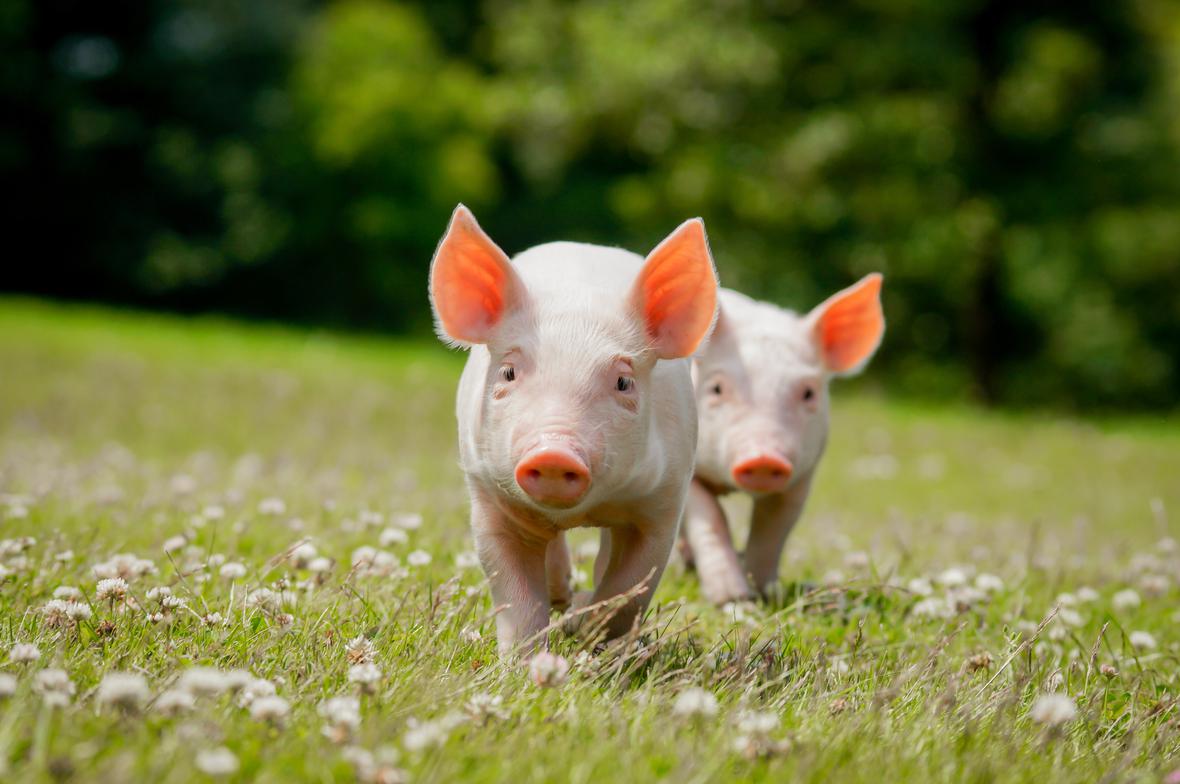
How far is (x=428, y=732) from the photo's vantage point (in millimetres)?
2105

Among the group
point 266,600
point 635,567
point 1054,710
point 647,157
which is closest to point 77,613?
point 266,600

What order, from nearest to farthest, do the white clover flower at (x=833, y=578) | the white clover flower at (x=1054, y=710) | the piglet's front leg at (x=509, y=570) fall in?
the white clover flower at (x=1054, y=710) → the piglet's front leg at (x=509, y=570) → the white clover flower at (x=833, y=578)

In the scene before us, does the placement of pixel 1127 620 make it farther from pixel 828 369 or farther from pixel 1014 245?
pixel 1014 245

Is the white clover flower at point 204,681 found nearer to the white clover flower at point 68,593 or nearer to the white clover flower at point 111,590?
the white clover flower at point 111,590

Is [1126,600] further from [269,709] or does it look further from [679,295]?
[269,709]

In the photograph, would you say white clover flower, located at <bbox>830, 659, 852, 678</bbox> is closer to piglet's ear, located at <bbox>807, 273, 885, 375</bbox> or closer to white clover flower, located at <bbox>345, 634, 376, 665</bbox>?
white clover flower, located at <bbox>345, 634, 376, 665</bbox>

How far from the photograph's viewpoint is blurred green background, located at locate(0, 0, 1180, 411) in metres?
19.6

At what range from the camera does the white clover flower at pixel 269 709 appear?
2.17 metres

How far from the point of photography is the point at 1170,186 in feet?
70.3

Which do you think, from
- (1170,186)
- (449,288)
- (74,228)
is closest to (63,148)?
(74,228)

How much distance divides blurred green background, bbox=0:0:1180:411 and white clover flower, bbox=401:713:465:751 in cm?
1770

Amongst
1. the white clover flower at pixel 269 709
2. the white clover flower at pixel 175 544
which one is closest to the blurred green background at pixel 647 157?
the white clover flower at pixel 175 544

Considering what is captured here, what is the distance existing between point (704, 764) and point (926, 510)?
255 inches

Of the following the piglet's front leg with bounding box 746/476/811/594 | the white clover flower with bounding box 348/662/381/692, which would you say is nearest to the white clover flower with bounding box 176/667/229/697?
the white clover flower with bounding box 348/662/381/692
